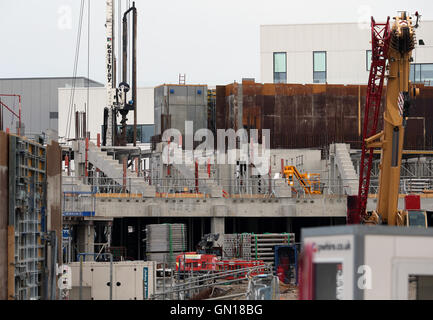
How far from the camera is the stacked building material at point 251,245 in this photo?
46.1m

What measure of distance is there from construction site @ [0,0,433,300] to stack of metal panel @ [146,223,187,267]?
3.1 inches

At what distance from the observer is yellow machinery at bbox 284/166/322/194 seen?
2217 inches

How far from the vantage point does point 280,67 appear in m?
81.6

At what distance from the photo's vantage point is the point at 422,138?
217 feet

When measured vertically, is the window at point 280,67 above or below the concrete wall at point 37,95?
above

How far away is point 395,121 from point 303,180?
21224 mm

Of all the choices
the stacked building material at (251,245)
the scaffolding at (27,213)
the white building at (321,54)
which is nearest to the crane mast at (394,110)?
the stacked building material at (251,245)

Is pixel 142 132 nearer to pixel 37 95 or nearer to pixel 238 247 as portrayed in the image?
pixel 37 95

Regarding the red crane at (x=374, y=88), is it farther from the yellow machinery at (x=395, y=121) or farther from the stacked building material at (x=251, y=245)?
the stacked building material at (x=251, y=245)

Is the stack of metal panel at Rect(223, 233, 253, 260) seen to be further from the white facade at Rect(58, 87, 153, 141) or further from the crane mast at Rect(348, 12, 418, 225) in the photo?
the white facade at Rect(58, 87, 153, 141)

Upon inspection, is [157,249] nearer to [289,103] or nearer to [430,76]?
[289,103]

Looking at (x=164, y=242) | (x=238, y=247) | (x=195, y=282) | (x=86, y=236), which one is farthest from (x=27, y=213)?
(x=238, y=247)

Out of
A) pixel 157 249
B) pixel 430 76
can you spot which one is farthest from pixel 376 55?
pixel 430 76
